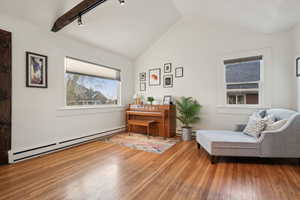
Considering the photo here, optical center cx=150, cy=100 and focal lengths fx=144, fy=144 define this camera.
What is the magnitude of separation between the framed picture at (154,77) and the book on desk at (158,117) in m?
0.89

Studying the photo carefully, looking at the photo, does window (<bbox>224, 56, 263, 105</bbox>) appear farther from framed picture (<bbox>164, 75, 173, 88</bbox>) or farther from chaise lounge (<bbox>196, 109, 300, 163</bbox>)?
framed picture (<bbox>164, 75, 173, 88</bbox>)

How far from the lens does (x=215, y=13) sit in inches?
132

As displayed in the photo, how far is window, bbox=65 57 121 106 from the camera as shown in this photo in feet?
11.1

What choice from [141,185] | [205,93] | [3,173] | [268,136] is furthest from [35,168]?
[205,93]

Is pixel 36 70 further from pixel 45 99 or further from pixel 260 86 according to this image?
pixel 260 86

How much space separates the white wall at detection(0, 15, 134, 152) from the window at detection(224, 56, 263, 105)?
341 centimetres

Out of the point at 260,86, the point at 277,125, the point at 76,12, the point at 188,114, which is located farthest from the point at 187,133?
the point at 76,12

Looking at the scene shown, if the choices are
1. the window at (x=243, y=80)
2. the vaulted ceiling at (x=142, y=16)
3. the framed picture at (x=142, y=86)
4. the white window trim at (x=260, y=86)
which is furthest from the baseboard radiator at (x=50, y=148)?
the window at (x=243, y=80)

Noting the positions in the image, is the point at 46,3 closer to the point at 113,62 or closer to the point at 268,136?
the point at 113,62

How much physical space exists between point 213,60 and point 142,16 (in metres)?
2.13

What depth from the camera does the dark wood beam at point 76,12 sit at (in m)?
2.36

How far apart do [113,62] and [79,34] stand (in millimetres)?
1237

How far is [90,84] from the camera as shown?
12.7ft

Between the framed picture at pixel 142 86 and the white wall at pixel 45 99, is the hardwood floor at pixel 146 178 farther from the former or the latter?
the framed picture at pixel 142 86
